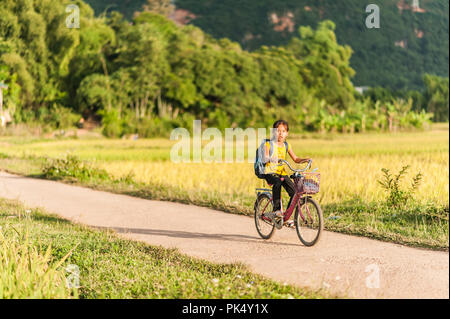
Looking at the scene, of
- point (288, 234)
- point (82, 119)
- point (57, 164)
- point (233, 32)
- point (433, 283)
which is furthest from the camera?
point (233, 32)

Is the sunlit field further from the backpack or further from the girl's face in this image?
the girl's face

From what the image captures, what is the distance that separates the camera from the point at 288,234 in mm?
7273

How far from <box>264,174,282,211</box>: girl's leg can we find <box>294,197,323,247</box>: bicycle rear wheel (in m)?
0.26

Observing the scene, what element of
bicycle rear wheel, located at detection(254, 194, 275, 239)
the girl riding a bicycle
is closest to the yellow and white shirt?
the girl riding a bicycle

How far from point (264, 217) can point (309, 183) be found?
967mm

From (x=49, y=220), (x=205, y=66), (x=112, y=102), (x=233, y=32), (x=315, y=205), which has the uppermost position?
(x=233, y=32)

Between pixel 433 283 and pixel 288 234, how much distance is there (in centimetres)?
273

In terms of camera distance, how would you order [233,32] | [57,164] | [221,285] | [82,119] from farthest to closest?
1. [233,32]
2. [82,119]
3. [57,164]
4. [221,285]

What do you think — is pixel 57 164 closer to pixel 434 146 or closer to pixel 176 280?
pixel 176 280

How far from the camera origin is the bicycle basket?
5973 mm

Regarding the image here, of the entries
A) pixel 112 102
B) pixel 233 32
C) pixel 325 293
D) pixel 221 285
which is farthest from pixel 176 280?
pixel 233 32

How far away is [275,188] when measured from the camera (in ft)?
21.1

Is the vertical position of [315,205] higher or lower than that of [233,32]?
lower
